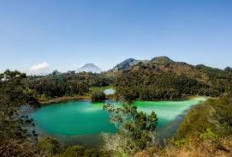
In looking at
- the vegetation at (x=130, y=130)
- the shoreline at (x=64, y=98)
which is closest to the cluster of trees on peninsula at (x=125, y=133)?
the vegetation at (x=130, y=130)

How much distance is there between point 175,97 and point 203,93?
24516mm

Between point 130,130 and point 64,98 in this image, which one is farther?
point 64,98

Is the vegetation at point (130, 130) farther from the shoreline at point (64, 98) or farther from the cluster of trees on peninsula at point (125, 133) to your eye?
the shoreline at point (64, 98)

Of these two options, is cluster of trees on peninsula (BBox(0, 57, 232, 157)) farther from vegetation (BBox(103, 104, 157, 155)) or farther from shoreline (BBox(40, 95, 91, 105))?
shoreline (BBox(40, 95, 91, 105))

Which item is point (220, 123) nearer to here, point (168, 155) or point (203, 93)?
point (168, 155)

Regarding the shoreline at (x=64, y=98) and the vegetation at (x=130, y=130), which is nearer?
the vegetation at (x=130, y=130)

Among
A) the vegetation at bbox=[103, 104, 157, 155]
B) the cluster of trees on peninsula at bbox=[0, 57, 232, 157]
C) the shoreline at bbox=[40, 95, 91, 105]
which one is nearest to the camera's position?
the cluster of trees on peninsula at bbox=[0, 57, 232, 157]

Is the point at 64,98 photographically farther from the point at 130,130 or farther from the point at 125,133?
the point at 130,130

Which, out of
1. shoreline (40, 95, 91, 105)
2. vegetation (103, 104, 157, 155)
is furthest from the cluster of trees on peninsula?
shoreline (40, 95, 91, 105)

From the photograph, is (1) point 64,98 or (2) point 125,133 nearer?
(2) point 125,133

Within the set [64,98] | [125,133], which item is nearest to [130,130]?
[125,133]

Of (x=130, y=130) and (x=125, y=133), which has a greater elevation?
(x=130, y=130)

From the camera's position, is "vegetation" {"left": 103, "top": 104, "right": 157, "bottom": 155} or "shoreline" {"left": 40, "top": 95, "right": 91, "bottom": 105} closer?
"vegetation" {"left": 103, "top": 104, "right": 157, "bottom": 155}

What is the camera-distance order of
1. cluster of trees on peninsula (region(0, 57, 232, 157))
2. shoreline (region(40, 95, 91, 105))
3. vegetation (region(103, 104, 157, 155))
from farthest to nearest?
shoreline (region(40, 95, 91, 105)) < vegetation (region(103, 104, 157, 155)) < cluster of trees on peninsula (region(0, 57, 232, 157))
